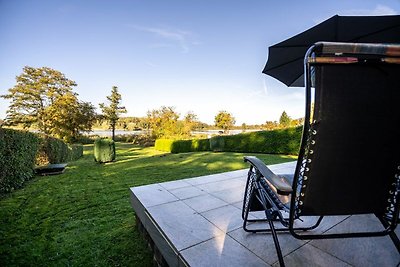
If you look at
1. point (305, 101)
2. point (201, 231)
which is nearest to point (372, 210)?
point (305, 101)

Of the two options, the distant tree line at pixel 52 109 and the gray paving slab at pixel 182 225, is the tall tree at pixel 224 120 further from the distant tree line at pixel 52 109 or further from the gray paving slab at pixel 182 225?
the gray paving slab at pixel 182 225

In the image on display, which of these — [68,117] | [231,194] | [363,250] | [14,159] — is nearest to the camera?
[363,250]

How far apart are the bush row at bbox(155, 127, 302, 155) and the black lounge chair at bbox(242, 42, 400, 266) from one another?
8.73 meters

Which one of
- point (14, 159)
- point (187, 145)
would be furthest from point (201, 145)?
point (14, 159)

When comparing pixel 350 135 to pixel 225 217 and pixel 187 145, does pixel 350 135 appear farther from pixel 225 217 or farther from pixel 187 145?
pixel 187 145

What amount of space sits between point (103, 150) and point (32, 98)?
57.7 ft

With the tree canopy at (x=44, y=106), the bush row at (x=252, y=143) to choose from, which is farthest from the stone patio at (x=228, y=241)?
the tree canopy at (x=44, y=106)

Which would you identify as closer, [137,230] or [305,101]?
[305,101]

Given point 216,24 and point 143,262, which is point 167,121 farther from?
point 143,262

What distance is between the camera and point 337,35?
2322 millimetres

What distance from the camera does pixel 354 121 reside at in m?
0.86

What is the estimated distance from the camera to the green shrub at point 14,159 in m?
4.30

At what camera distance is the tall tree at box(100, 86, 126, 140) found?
93.7 feet

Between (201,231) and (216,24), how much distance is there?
9814 millimetres
